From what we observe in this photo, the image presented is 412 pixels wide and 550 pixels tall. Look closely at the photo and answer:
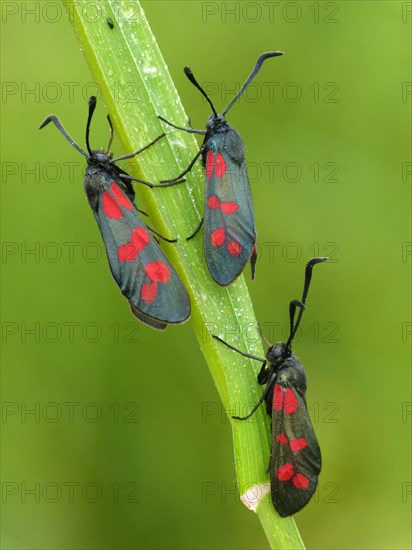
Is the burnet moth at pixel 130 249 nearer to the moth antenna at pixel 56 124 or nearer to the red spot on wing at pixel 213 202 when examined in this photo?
the moth antenna at pixel 56 124

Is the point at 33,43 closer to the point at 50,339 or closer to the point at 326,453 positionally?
the point at 50,339

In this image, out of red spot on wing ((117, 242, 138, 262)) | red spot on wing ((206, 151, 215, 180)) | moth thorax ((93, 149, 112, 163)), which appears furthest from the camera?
moth thorax ((93, 149, 112, 163))

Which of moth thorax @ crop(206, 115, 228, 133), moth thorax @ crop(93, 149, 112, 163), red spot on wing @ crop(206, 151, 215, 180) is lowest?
red spot on wing @ crop(206, 151, 215, 180)

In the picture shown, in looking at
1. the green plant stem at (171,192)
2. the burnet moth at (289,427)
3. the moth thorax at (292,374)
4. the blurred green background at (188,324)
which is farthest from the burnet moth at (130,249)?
the blurred green background at (188,324)

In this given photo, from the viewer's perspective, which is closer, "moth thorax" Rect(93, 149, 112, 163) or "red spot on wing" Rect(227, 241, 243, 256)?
"red spot on wing" Rect(227, 241, 243, 256)

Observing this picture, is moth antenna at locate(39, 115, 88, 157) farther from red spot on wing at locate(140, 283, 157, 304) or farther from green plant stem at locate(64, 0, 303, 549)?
red spot on wing at locate(140, 283, 157, 304)

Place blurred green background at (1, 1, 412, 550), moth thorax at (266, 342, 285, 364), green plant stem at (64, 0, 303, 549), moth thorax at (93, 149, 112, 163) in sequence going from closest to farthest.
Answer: green plant stem at (64, 0, 303, 549) < moth thorax at (266, 342, 285, 364) < moth thorax at (93, 149, 112, 163) < blurred green background at (1, 1, 412, 550)

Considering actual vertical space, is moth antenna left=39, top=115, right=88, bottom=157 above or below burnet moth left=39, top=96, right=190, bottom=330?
above

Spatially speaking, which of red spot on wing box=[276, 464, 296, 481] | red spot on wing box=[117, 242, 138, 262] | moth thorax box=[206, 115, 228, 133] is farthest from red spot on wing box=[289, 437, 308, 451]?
moth thorax box=[206, 115, 228, 133]
